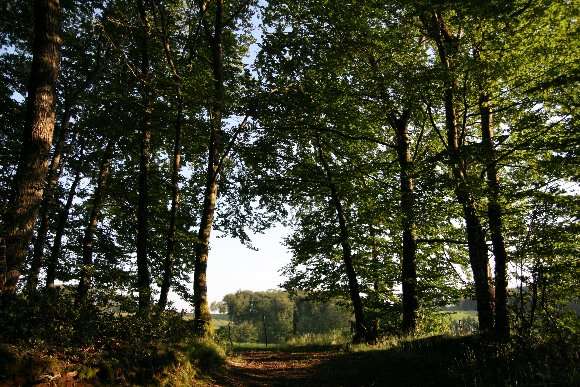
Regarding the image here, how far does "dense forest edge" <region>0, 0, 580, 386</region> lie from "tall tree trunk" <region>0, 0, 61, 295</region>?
4 cm

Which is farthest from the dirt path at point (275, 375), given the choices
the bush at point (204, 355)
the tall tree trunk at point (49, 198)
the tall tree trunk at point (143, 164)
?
the tall tree trunk at point (49, 198)

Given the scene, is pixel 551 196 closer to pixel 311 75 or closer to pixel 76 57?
pixel 311 75

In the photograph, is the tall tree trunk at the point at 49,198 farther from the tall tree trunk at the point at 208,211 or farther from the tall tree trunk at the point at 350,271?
the tall tree trunk at the point at 350,271

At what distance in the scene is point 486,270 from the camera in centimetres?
1170

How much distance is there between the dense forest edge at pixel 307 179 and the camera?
300 inches

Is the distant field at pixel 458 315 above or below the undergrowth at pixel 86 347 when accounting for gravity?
below

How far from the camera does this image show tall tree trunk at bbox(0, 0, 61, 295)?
7141 millimetres

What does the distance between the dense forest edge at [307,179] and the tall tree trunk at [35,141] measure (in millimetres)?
41

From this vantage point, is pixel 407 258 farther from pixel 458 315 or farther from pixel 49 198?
pixel 49 198

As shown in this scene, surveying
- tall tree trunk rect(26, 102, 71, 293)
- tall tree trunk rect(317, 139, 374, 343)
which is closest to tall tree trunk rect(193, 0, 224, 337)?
tall tree trunk rect(317, 139, 374, 343)

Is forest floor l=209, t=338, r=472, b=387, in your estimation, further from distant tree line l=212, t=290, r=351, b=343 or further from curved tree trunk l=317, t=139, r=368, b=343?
distant tree line l=212, t=290, r=351, b=343

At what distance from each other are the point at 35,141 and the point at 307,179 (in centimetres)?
1058

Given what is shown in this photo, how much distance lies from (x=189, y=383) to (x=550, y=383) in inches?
249

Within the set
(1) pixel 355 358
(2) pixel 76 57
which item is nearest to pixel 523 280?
(1) pixel 355 358
